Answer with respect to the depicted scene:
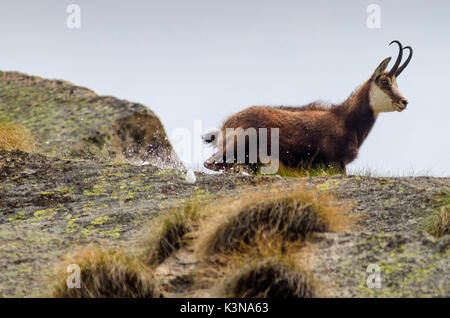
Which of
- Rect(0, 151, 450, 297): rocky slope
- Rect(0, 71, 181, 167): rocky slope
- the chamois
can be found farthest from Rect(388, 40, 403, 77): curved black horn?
Rect(0, 71, 181, 167): rocky slope

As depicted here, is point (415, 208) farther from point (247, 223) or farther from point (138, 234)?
point (138, 234)

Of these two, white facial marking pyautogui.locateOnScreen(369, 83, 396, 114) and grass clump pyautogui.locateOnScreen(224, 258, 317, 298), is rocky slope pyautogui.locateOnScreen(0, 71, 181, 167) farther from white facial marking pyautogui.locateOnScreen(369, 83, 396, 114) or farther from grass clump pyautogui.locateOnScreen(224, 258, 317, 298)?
grass clump pyautogui.locateOnScreen(224, 258, 317, 298)

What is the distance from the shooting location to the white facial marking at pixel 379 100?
1126 centimetres

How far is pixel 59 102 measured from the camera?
1516cm

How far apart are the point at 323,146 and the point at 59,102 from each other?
22.3 feet

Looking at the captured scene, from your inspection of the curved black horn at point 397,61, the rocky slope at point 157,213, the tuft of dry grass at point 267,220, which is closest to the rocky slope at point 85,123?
the rocky slope at point 157,213

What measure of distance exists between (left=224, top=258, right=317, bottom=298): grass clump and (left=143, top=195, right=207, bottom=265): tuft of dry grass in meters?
1.05

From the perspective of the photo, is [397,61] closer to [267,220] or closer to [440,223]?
[440,223]

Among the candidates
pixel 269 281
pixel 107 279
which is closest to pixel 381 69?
pixel 269 281

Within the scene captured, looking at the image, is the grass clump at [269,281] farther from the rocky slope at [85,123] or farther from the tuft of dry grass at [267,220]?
the rocky slope at [85,123]

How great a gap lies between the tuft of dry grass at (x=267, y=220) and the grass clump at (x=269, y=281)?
17.7 inches

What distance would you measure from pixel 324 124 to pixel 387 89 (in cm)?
120
